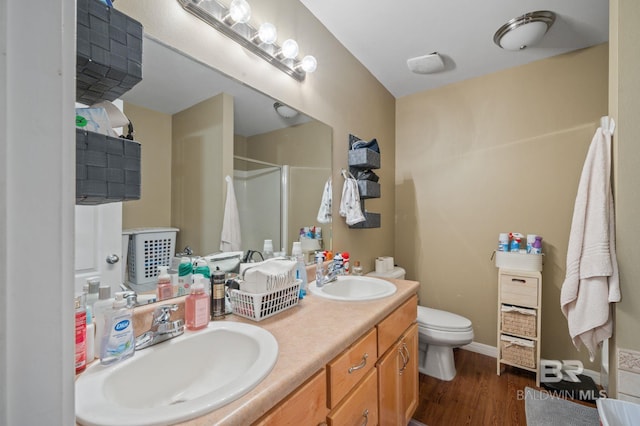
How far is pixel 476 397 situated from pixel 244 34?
8.21 ft

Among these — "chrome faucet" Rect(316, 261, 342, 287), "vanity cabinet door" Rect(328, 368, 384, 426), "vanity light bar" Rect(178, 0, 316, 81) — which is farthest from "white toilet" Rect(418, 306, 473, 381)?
"vanity light bar" Rect(178, 0, 316, 81)

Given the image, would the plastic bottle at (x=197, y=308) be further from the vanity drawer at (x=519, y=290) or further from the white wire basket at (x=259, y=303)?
the vanity drawer at (x=519, y=290)

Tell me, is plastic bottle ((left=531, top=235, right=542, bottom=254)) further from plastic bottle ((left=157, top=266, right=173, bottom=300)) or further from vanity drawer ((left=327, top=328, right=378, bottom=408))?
plastic bottle ((left=157, top=266, right=173, bottom=300))

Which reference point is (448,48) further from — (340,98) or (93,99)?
(93,99)

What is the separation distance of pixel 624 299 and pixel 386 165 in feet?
5.85

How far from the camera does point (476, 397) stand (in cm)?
181

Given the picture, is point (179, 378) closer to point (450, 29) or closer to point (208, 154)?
point (208, 154)

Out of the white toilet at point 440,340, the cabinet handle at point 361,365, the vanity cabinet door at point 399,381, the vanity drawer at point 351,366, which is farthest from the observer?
the white toilet at point 440,340

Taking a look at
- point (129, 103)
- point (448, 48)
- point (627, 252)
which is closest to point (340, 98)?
point (448, 48)

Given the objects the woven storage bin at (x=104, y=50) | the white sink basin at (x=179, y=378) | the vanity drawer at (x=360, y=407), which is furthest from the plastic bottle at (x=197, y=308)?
the woven storage bin at (x=104, y=50)

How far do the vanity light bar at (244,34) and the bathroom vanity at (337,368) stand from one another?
3.89ft

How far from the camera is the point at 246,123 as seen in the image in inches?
51.5

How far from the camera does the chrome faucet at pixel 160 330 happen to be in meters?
0.79

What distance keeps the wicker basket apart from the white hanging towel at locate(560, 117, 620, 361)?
0.57 m
